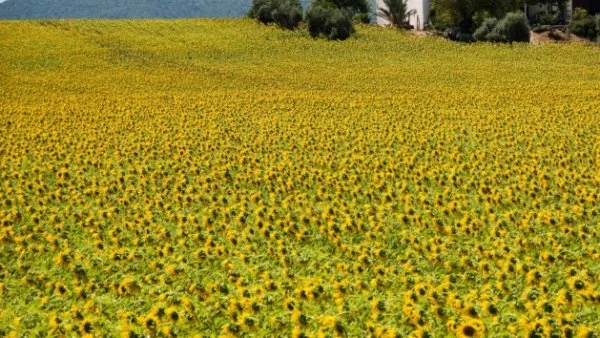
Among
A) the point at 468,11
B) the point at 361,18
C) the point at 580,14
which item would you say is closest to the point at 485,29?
the point at 468,11

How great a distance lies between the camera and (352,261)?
10305 mm

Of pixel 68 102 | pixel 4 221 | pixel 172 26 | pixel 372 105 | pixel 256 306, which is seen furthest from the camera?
pixel 172 26

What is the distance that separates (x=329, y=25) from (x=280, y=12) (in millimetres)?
7133

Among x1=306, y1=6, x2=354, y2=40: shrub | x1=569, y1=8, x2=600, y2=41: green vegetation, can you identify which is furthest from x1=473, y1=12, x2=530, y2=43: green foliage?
x1=306, y1=6, x2=354, y2=40: shrub

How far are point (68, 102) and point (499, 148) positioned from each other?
1844cm

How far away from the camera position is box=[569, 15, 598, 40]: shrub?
5834 centimetres

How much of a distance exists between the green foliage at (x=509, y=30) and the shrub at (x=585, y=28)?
7.14 meters

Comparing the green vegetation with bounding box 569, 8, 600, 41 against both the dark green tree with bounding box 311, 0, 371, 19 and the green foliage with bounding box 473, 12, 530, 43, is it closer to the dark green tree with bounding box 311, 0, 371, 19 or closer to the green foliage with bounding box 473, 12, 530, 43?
the green foliage with bounding box 473, 12, 530, 43

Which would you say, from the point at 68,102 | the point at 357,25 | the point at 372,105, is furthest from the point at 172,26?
the point at 372,105

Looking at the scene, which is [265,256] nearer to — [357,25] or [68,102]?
[68,102]

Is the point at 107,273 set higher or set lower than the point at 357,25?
lower

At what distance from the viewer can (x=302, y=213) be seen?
12625mm

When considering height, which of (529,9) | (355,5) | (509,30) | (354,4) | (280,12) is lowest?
(509,30)

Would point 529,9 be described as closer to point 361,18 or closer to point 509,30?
Answer: point 361,18
